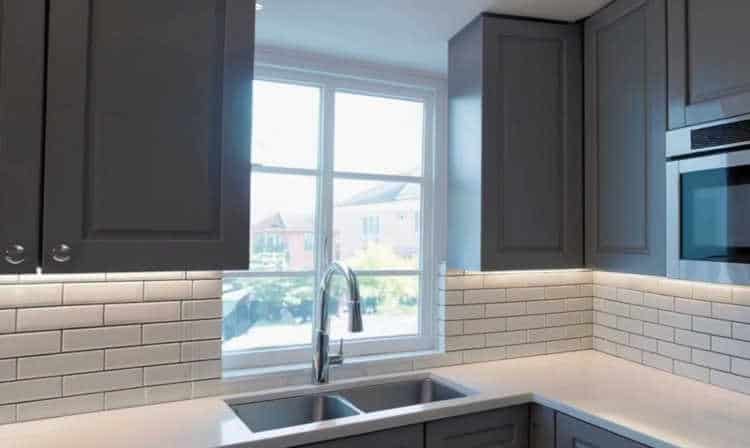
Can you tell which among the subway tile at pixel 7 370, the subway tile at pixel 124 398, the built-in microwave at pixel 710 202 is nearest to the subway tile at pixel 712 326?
the built-in microwave at pixel 710 202

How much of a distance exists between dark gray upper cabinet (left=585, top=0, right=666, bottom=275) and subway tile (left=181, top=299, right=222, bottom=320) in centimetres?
140

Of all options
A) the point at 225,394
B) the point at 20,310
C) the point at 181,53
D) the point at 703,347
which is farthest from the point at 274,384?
the point at 703,347

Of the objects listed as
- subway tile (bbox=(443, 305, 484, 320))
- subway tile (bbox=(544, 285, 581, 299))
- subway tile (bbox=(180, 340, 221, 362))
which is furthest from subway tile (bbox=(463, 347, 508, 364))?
subway tile (bbox=(180, 340, 221, 362))

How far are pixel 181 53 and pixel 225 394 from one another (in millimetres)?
1083

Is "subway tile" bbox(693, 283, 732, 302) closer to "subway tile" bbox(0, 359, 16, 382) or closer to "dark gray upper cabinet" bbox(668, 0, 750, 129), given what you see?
"dark gray upper cabinet" bbox(668, 0, 750, 129)

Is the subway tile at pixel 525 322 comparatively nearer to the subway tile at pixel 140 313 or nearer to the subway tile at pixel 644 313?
the subway tile at pixel 644 313

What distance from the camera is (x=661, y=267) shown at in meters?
1.69

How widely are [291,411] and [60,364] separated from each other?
0.71m

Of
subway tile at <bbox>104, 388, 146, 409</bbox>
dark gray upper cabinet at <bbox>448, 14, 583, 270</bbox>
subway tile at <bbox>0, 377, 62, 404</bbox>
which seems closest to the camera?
subway tile at <bbox>0, 377, 62, 404</bbox>

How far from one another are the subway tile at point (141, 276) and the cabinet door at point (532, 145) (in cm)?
107

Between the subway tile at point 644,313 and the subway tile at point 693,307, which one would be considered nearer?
the subway tile at point 693,307

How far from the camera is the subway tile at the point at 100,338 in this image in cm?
148

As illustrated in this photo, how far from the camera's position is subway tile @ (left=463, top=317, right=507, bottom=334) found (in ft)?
6.96

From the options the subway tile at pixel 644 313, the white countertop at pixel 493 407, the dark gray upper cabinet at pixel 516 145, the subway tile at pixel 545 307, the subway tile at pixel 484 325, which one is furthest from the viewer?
the subway tile at pixel 545 307
